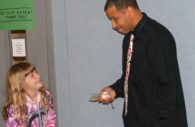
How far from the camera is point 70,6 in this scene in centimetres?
271

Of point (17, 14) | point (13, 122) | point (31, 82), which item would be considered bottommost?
point (13, 122)

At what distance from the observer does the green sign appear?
283 cm

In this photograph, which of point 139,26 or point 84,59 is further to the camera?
point 84,59

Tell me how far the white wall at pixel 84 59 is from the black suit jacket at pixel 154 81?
441 millimetres

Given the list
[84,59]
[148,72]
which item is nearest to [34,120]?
[84,59]

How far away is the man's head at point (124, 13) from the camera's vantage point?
202 centimetres

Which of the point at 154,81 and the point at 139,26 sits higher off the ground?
the point at 139,26

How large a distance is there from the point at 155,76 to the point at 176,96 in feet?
0.51

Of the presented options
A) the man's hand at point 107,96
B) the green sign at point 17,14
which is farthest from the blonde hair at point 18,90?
the green sign at point 17,14

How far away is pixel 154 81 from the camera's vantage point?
6.53 ft

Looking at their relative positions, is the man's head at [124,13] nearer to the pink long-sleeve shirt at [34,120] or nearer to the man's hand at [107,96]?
the man's hand at [107,96]

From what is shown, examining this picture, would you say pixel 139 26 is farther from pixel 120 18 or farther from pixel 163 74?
pixel 163 74

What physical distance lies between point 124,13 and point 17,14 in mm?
1130

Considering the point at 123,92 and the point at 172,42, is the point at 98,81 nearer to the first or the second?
the point at 123,92
